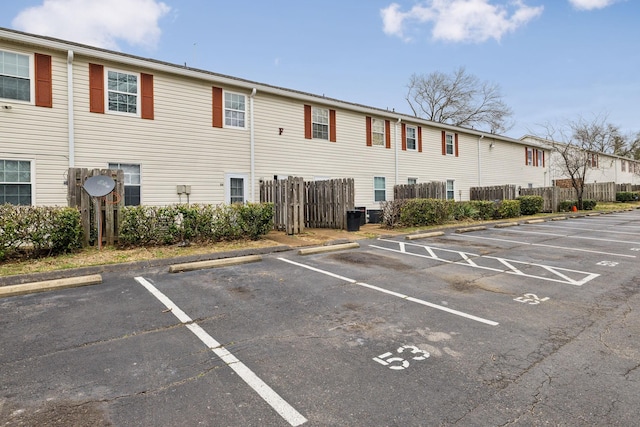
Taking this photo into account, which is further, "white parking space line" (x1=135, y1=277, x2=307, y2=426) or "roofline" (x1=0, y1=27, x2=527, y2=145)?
"roofline" (x1=0, y1=27, x2=527, y2=145)

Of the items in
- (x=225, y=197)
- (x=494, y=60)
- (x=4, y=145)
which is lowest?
(x=225, y=197)

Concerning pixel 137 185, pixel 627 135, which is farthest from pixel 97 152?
pixel 627 135

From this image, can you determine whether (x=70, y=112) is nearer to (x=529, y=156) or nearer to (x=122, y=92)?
(x=122, y=92)

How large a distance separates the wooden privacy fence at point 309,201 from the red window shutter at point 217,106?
2.82 metres

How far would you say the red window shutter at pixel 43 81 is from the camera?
9.68 m

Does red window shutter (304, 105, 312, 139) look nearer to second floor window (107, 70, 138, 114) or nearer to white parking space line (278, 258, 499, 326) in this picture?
second floor window (107, 70, 138, 114)

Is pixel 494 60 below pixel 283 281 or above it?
above

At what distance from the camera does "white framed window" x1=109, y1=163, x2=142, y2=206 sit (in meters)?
10.9

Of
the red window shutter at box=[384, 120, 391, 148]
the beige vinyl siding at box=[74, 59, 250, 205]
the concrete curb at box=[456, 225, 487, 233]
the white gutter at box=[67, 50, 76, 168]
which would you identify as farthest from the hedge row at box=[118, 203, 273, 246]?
the red window shutter at box=[384, 120, 391, 148]

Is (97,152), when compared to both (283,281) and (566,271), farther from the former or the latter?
(566,271)

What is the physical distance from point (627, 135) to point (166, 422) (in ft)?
233

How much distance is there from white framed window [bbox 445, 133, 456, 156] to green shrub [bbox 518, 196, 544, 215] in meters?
4.82

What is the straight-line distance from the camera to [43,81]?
975 centimetres

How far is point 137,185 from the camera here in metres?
11.2
